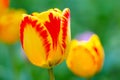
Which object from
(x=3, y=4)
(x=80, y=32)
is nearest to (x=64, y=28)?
(x=3, y=4)

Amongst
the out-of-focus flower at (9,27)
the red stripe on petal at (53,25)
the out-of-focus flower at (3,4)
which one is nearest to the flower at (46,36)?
the red stripe on petal at (53,25)

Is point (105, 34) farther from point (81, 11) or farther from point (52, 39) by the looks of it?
point (52, 39)

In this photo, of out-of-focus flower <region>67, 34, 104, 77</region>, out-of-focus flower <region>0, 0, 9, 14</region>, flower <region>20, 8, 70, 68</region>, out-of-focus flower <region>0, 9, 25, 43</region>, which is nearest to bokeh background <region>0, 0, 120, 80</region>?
out-of-focus flower <region>0, 9, 25, 43</region>

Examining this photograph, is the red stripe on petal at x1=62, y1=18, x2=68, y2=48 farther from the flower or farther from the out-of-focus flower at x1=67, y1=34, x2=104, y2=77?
the out-of-focus flower at x1=67, y1=34, x2=104, y2=77

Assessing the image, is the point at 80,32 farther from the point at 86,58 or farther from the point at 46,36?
the point at 46,36

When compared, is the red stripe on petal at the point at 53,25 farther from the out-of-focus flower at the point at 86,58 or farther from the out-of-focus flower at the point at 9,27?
the out-of-focus flower at the point at 9,27
